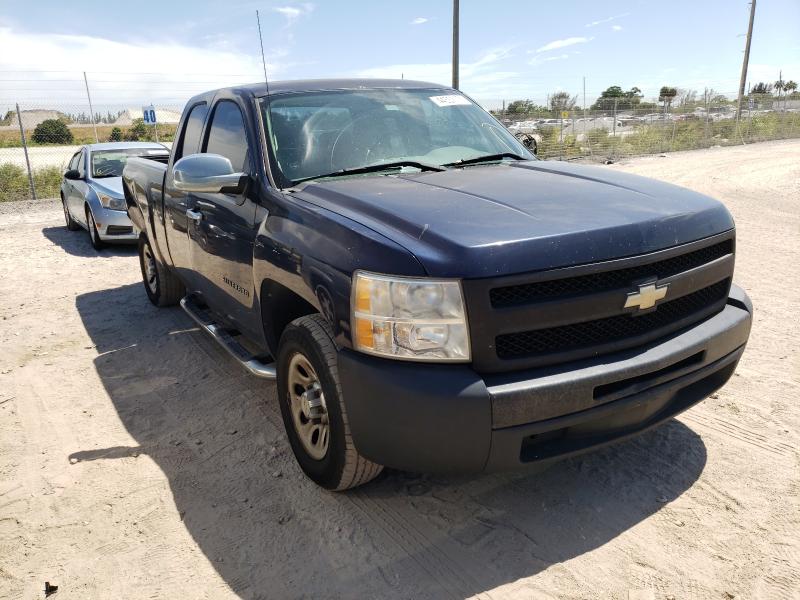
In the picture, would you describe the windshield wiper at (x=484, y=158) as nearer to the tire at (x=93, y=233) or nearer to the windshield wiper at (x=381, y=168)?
the windshield wiper at (x=381, y=168)

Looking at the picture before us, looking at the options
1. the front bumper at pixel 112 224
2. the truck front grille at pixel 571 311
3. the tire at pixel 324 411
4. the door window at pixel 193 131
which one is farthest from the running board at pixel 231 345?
the front bumper at pixel 112 224

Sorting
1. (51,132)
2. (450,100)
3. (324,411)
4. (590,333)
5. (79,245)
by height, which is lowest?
(79,245)

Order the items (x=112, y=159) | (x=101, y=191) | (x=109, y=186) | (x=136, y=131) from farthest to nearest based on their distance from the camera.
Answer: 1. (x=136, y=131)
2. (x=112, y=159)
3. (x=109, y=186)
4. (x=101, y=191)

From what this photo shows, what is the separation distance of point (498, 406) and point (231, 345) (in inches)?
85.4

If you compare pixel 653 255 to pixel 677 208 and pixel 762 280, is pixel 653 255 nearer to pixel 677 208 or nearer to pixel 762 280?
pixel 677 208

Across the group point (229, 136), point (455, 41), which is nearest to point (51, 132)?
point (455, 41)

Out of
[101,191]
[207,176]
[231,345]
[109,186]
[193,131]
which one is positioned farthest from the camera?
[109,186]

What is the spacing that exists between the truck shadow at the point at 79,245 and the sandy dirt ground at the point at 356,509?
492 cm

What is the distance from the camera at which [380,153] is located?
357cm

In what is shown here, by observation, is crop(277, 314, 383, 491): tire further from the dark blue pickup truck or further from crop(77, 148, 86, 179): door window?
crop(77, 148, 86, 179): door window

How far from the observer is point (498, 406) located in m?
2.22

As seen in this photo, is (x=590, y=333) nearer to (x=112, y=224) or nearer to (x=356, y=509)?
(x=356, y=509)

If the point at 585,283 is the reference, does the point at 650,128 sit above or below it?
below

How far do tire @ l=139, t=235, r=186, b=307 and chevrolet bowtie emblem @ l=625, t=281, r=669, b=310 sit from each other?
172 inches
